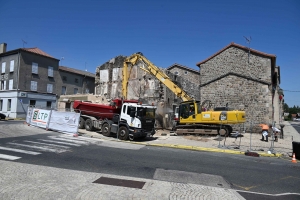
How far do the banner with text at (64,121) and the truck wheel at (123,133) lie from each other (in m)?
3.05

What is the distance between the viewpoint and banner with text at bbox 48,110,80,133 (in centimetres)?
1435

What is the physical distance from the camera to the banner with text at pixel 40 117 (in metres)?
15.7

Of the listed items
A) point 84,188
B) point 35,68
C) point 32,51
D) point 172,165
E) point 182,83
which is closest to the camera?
point 84,188

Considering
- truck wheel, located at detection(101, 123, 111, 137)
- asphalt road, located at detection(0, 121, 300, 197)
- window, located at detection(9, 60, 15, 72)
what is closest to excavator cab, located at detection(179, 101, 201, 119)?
truck wheel, located at detection(101, 123, 111, 137)

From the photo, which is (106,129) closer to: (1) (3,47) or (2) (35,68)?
(2) (35,68)

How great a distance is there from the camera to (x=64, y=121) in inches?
582

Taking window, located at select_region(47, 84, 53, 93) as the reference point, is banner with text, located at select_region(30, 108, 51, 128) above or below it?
below

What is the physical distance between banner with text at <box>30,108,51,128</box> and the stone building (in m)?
13.9

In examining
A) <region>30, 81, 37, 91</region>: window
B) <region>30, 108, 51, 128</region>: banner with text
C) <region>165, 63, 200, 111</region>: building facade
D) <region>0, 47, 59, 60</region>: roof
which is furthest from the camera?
<region>30, 81, 37, 91</region>: window

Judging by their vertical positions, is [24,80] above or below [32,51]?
below

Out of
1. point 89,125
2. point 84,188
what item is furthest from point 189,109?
point 84,188

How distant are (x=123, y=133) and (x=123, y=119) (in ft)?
2.99

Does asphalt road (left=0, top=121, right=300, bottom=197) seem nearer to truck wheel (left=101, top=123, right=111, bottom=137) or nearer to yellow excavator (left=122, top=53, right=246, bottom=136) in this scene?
truck wheel (left=101, top=123, right=111, bottom=137)

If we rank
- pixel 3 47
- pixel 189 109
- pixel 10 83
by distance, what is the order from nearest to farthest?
pixel 189 109
pixel 10 83
pixel 3 47
